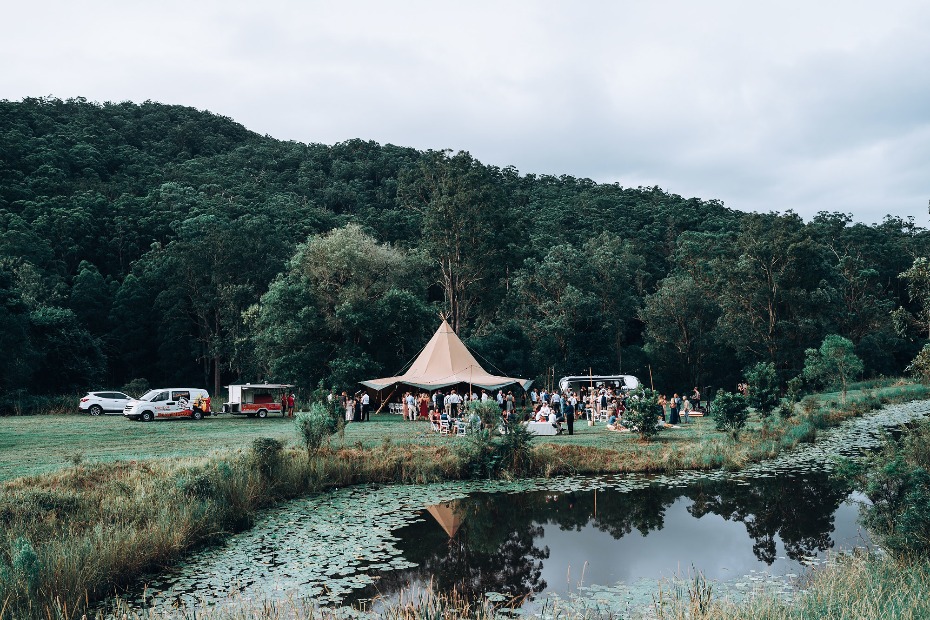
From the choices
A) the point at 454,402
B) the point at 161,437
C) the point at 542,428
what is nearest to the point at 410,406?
the point at 454,402

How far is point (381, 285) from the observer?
108ft

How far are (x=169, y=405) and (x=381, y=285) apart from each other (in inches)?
426

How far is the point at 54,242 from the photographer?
4488cm

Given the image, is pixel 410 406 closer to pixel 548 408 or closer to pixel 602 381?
pixel 548 408

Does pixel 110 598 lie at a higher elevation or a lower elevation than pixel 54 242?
lower

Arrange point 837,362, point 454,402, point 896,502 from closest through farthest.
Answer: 1. point 896,502
2. point 454,402
3. point 837,362

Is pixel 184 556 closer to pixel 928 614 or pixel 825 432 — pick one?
pixel 928 614

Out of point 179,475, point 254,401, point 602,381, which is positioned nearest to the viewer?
point 179,475

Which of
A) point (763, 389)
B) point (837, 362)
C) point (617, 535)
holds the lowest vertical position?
point (617, 535)

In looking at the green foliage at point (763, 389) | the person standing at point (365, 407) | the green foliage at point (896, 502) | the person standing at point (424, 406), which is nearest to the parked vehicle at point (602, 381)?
the person standing at point (424, 406)

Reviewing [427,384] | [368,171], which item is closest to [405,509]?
[427,384]

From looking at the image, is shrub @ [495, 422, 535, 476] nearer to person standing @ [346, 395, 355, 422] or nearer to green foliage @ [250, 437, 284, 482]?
green foliage @ [250, 437, 284, 482]

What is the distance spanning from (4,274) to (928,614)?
112 feet

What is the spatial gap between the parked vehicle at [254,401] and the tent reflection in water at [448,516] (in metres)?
16.7
